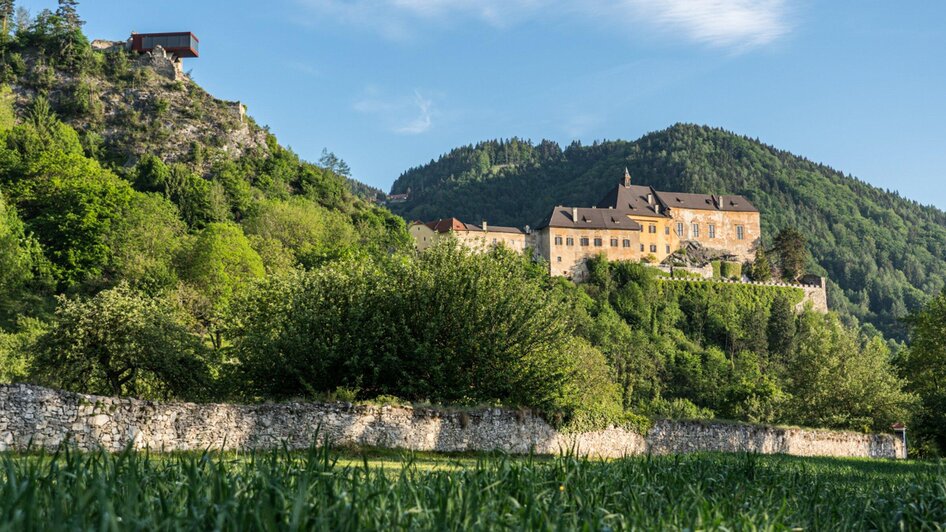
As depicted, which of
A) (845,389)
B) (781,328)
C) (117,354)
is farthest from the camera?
(781,328)

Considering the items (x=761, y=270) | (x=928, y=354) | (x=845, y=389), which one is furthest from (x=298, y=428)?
(x=761, y=270)

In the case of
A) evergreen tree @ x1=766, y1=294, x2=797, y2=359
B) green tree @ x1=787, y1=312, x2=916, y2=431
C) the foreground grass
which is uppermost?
evergreen tree @ x1=766, y1=294, x2=797, y2=359

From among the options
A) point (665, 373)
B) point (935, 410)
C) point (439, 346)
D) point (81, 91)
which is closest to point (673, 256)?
point (665, 373)

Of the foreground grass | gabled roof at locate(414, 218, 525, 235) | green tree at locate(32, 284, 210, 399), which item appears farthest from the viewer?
gabled roof at locate(414, 218, 525, 235)

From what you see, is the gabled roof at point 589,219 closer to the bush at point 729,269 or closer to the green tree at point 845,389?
the bush at point 729,269

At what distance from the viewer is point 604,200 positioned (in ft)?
528

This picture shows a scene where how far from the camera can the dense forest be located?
3244 cm

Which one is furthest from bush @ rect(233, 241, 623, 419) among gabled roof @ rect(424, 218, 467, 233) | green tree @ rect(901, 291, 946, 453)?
gabled roof @ rect(424, 218, 467, 233)

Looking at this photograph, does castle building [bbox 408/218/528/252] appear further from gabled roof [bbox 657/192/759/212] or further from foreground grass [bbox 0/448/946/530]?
foreground grass [bbox 0/448/946/530]

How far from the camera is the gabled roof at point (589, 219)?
13838cm

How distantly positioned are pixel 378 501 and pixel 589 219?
A: 13661cm

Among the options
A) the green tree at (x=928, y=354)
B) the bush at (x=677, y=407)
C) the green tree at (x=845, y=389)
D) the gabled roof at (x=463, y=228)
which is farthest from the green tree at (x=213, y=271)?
the gabled roof at (x=463, y=228)

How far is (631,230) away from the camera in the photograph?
143 m

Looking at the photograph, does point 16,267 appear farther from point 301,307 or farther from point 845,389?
point 845,389
